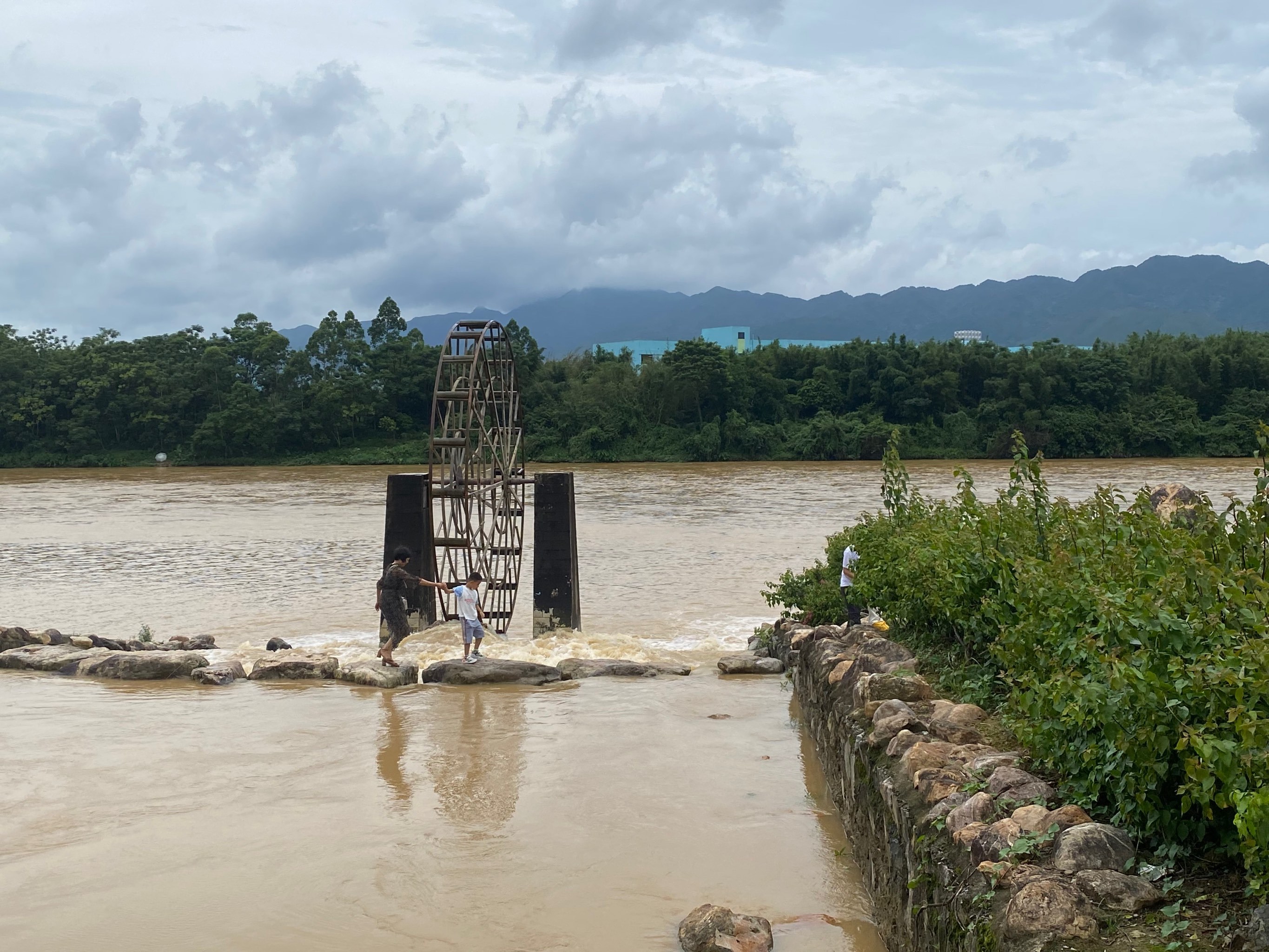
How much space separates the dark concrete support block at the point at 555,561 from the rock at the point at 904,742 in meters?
10.2

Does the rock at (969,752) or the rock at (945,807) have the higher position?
the rock at (969,752)

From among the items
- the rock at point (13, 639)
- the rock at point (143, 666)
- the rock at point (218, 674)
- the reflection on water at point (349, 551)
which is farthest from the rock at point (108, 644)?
the rock at point (218, 674)

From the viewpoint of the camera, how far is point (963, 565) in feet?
28.1

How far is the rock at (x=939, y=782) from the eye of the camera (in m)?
5.61

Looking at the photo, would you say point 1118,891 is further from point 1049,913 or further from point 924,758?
point 924,758

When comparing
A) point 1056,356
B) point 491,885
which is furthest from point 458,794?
point 1056,356

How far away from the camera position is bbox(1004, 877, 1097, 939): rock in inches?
161

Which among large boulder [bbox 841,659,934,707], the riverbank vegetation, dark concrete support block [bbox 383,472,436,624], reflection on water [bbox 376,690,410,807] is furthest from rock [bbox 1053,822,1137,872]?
the riverbank vegetation

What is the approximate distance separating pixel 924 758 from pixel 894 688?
1715 mm

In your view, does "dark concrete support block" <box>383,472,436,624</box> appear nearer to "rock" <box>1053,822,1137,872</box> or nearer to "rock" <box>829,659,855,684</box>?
"rock" <box>829,659,855,684</box>

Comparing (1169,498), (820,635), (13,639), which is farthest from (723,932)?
(13,639)

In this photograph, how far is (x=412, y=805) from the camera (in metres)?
8.78

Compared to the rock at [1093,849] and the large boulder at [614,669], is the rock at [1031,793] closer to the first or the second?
the rock at [1093,849]

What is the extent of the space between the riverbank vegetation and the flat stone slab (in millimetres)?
56460
